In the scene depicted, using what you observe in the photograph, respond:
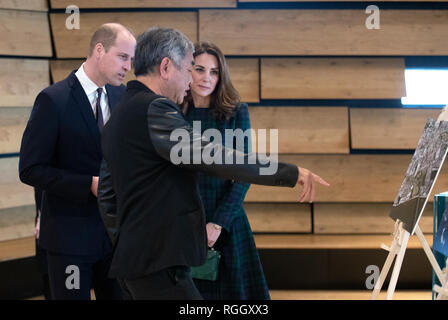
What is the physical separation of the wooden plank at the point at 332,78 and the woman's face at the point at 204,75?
155cm

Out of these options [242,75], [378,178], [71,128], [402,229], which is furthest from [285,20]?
[71,128]

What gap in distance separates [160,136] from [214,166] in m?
0.17

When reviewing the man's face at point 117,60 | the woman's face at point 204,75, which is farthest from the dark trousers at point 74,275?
the woman's face at point 204,75

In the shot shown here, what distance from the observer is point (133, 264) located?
152cm

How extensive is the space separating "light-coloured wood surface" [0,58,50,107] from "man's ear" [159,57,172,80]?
8.47ft

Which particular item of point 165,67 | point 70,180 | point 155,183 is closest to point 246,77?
point 70,180

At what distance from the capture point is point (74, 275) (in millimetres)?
2066

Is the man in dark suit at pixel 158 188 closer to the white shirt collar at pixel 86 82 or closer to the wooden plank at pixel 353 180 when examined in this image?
the white shirt collar at pixel 86 82

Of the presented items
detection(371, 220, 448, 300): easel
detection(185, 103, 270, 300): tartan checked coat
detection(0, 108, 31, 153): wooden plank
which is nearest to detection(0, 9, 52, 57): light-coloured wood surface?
detection(0, 108, 31, 153): wooden plank

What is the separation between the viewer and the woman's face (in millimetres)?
2473

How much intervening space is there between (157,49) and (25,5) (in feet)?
8.94

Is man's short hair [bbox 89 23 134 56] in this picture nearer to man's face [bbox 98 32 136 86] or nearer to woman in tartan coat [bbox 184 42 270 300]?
man's face [bbox 98 32 136 86]

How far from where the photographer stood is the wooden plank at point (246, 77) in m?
4.02
